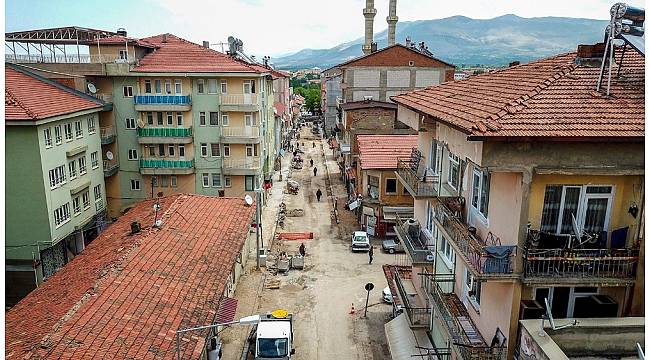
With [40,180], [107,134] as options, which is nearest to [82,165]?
[107,134]

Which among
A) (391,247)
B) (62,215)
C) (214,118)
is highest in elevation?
(214,118)

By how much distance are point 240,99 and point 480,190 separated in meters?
26.2

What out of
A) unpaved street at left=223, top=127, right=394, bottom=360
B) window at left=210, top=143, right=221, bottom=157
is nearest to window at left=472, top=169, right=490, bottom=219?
unpaved street at left=223, top=127, right=394, bottom=360

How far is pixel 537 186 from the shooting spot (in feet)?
40.3

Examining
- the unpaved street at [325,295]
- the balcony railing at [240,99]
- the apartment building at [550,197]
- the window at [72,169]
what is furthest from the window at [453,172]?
the window at [72,169]

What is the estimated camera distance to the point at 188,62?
38.0 m

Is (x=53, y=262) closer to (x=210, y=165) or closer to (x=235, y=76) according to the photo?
(x=210, y=165)

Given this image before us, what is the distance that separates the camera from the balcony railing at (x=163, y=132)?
124 feet

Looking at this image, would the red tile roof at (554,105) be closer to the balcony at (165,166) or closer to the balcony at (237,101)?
the balcony at (237,101)

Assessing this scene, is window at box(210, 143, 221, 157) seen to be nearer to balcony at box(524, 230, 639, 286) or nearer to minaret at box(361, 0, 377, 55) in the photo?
balcony at box(524, 230, 639, 286)

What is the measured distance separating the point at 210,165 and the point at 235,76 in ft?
24.6

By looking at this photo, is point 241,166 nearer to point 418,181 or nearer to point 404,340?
point 404,340

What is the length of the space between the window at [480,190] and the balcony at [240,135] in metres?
25.5

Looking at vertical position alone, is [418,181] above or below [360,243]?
above
